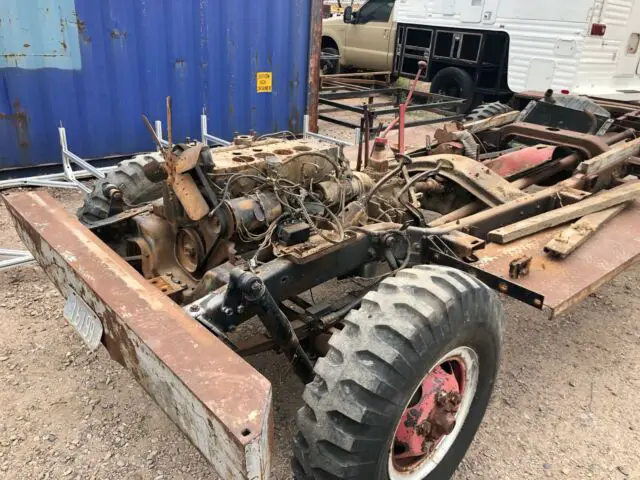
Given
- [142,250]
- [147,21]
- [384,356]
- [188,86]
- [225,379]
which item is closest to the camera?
[225,379]

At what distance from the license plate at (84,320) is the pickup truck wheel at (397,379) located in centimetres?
90

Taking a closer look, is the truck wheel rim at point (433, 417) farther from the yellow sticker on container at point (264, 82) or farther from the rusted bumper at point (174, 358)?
the yellow sticker on container at point (264, 82)

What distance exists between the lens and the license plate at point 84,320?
225cm

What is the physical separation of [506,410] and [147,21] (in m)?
5.95

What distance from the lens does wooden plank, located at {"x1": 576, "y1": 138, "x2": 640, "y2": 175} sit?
163 inches

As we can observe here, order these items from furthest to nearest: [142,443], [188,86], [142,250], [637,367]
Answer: [188,86] → [637,367] → [142,250] → [142,443]

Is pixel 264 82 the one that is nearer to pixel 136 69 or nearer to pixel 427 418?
pixel 136 69

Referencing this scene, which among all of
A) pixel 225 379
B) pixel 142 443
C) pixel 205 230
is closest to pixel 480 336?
pixel 225 379

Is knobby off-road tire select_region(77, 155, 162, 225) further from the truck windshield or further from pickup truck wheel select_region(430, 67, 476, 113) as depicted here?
the truck windshield

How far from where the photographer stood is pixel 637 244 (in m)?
3.43

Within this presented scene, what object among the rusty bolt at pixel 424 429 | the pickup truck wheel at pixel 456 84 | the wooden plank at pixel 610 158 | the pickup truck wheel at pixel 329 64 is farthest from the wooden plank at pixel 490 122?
the pickup truck wheel at pixel 329 64

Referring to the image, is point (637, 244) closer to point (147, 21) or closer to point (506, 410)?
point (506, 410)

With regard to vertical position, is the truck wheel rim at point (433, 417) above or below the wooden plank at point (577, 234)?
below

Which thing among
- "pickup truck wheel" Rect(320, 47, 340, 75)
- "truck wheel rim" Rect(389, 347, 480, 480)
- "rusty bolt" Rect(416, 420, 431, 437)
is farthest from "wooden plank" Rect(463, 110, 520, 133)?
"pickup truck wheel" Rect(320, 47, 340, 75)
